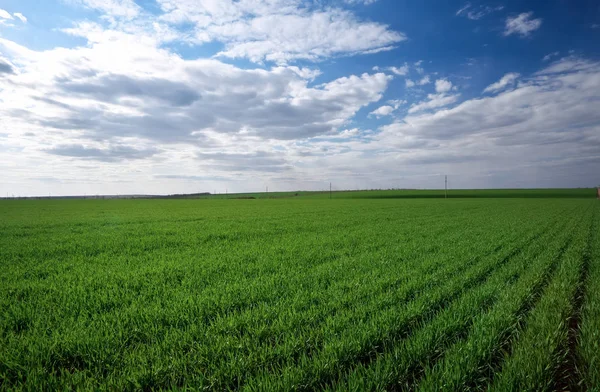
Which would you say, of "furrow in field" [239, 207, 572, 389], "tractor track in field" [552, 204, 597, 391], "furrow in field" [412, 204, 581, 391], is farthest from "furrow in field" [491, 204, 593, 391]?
"furrow in field" [239, 207, 572, 389]

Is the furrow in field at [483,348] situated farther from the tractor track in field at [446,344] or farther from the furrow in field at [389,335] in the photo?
the furrow in field at [389,335]

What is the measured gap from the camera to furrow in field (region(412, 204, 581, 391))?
3441mm

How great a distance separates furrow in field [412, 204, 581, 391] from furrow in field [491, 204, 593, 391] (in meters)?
0.15

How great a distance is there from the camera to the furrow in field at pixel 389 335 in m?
3.44

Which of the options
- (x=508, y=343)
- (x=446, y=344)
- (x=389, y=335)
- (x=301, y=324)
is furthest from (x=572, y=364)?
(x=301, y=324)

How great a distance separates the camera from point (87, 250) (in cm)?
1214

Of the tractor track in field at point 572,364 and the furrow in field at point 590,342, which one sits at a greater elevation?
the furrow in field at point 590,342

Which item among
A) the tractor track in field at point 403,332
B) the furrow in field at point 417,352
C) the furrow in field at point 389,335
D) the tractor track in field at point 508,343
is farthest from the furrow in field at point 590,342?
the furrow in field at point 389,335

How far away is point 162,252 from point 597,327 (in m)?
12.3

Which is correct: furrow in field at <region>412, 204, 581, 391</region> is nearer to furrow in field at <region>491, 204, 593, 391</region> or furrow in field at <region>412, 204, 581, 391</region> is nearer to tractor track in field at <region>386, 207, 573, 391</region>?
tractor track in field at <region>386, 207, 573, 391</region>

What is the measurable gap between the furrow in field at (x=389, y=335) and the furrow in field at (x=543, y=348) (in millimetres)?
1302

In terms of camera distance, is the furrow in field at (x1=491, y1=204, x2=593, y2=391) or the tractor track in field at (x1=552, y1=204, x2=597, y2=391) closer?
the furrow in field at (x1=491, y1=204, x2=593, y2=391)

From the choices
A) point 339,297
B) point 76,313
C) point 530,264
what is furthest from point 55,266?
point 530,264

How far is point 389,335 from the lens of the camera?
4.47 metres
